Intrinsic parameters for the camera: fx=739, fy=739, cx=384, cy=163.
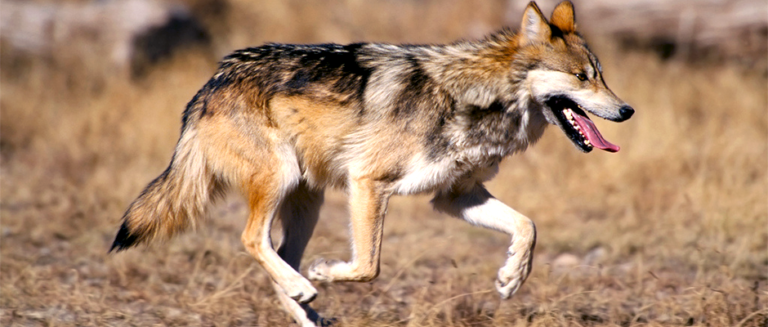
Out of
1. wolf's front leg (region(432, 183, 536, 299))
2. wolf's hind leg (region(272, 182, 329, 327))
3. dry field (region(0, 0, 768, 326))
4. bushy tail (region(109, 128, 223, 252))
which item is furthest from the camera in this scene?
wolf's hind leg (region(272, 182, 329, 327))

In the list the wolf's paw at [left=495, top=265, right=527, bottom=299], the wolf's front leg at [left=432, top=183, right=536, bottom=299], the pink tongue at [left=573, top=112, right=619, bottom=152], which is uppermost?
the pink tongue at [left=573, top=112, right=619, bottom=152]

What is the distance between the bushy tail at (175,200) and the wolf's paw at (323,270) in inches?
30.5

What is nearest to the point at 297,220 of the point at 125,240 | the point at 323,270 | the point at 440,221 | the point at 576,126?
the point at 323,270

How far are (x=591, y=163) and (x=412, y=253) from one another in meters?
2.84

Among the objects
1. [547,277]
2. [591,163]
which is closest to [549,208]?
[591,163]

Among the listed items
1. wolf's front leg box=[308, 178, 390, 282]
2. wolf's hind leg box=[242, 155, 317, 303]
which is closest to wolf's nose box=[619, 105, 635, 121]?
wolf's front leg box=[308, 178, 390, 282]

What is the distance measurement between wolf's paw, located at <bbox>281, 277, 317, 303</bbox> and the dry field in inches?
14.5

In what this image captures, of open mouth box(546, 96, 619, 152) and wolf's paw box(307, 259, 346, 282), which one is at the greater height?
open mouth box(546, 96, 619, 152)

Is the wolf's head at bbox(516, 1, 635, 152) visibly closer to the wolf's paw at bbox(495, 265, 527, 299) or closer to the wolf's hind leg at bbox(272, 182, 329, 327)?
the wolf's paw at bbox(495, 265, 527, 299)

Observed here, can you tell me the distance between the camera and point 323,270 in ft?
13.0

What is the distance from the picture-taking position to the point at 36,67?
33.7ft

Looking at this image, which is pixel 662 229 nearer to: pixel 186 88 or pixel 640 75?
pixel 640 75

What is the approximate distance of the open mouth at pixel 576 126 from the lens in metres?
3.94

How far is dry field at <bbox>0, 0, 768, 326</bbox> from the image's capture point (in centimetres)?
443
